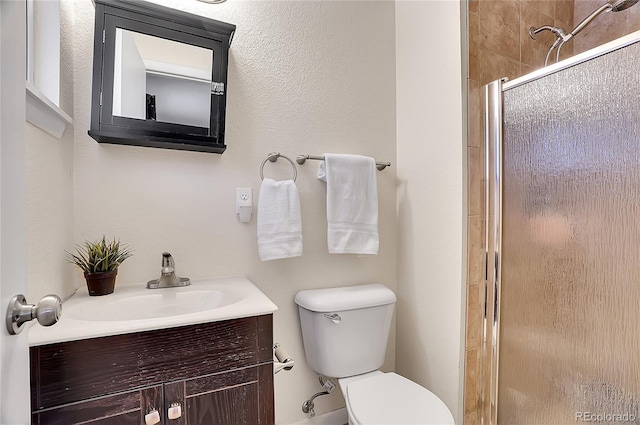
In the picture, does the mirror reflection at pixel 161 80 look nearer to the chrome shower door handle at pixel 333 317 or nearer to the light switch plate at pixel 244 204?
the light switch plate at pixel 244 204

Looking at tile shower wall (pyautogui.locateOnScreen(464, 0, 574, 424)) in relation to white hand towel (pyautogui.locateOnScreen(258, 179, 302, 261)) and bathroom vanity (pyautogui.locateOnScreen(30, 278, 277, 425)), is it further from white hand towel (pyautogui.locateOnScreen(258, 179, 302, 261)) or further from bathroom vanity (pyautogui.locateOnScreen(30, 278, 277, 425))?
bathroom vanity (pyautogui.locateOnScreen(30, 278, 277, 425))

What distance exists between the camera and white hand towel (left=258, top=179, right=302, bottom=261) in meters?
1.33

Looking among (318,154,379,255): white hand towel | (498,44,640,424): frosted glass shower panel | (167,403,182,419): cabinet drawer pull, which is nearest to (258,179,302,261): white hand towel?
(318,154,379,255): white hand towel

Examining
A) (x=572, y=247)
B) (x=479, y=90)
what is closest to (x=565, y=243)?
(x=572, y=247)

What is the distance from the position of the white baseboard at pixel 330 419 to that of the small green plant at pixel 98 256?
108cm

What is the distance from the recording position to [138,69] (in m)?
1.18

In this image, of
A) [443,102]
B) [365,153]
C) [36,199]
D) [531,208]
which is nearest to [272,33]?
[365,153]

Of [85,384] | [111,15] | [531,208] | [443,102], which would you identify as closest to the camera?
[85,384]

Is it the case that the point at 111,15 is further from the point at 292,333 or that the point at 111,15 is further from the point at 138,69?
the point at 292,333

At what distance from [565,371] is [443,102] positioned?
1.14 m

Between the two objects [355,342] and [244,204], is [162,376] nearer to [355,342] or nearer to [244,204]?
[244,204]

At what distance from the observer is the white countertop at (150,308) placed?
763 mm

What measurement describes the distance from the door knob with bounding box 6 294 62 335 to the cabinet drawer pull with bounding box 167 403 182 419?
456 millimetres

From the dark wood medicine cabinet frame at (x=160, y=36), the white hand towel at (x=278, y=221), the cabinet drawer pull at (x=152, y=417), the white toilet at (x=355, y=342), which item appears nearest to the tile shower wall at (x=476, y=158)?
the white toilet at (x=355, y=342)
